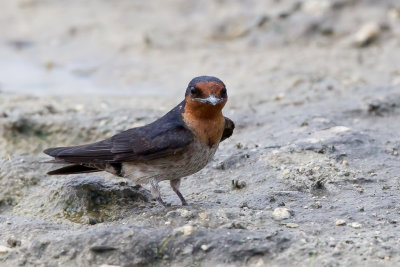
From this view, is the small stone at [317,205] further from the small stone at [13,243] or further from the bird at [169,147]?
the small stone at [13,243]

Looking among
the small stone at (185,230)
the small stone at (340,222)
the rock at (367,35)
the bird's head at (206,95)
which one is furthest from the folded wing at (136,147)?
the rock at (367,35)

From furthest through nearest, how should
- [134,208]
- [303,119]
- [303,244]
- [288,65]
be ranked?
[288,65] → [303,119] → [134,208] → [303,244]

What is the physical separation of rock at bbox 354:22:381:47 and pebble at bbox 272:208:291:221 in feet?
16.7

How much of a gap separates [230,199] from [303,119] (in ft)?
5.13

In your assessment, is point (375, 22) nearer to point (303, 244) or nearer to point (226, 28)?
point (226, 28)

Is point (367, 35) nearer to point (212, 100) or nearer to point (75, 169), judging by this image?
point (212, 100)

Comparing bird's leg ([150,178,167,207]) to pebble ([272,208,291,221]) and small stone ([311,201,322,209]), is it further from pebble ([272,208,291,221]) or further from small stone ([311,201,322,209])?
small stone ([311,201,322,209])

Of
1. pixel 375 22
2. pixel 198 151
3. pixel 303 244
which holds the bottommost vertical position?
pixel 303 244

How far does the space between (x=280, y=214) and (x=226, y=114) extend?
8.03ft

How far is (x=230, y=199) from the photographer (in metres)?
4.74

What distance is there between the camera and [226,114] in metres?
6.59

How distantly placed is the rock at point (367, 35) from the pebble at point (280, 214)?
5089 mm

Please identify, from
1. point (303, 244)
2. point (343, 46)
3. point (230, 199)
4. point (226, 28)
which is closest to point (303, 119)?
point (230, 199)

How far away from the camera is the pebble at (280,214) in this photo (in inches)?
166
